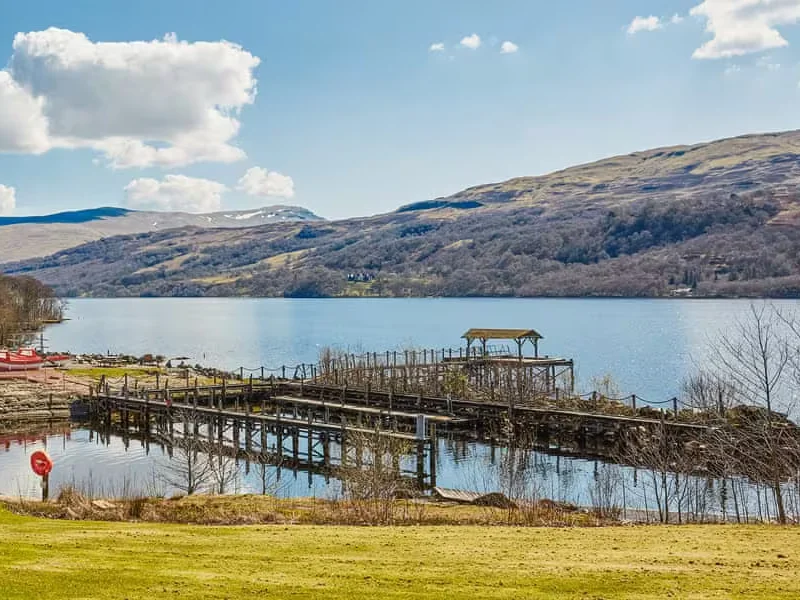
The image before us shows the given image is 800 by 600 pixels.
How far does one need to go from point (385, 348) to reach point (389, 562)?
103708mm

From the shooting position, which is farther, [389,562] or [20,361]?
[20,361]

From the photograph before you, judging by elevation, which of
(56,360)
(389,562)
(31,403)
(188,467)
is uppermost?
(56,360)

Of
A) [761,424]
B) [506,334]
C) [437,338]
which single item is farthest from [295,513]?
[437,338]

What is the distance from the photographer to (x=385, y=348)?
389 feet

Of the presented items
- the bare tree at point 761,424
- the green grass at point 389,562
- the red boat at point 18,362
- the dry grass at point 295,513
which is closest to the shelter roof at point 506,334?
the bare tree at point 761,424

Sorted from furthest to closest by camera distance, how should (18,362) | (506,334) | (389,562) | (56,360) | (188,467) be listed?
(56,360)
(18,362)
(506,334)
(188,467)
(389,562)

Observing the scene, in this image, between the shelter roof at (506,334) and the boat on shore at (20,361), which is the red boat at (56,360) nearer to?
the boat on shore at (20,361)

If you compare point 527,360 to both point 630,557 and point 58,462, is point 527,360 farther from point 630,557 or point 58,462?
point 630,557

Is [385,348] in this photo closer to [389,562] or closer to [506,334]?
[506,334]

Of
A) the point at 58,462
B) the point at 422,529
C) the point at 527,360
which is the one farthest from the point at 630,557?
the point at 527,360

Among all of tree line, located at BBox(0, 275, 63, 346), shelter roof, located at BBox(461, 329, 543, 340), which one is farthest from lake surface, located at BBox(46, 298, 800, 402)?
shelter roof, located at BBox(461, 329, 543, 340)

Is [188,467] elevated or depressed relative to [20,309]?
depressed

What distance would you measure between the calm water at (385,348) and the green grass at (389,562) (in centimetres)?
1360

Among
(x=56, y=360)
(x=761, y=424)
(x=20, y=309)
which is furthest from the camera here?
(x=20, y=309)
